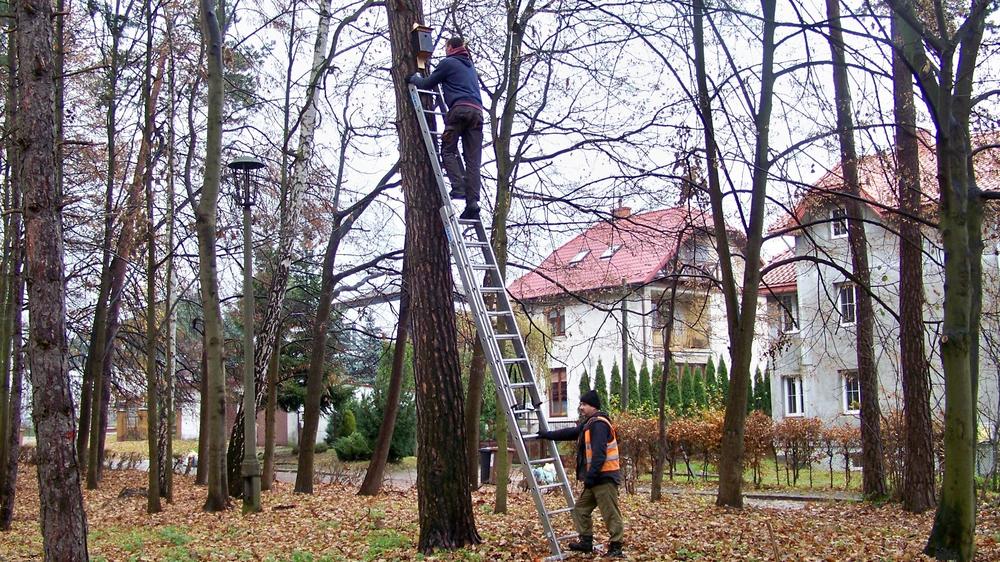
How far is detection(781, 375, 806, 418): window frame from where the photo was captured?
3362 centimetres

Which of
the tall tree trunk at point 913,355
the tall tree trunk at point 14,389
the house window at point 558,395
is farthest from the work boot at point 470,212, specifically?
the house window at point 558,395

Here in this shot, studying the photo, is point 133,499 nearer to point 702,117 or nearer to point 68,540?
point 68,540

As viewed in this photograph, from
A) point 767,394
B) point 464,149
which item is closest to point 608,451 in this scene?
point 464,149

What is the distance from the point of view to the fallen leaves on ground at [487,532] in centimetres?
877

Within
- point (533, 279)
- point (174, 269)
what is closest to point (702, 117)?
point (174, 269)

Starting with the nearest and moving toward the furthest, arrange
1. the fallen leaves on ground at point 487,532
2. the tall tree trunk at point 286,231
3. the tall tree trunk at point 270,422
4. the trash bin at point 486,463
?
the fallen leaves on ground at point 487,532 < the tall tree trunk at point 286,231 < the tall tree trunk at point 270,422 < the trash bin at point 486,463

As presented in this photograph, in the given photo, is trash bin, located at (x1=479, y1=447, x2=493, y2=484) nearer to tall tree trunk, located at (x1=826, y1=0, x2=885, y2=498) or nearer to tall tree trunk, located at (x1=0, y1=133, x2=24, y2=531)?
tall tree trunk, located at (x1=826, y1=0, x2=885, y2=498)

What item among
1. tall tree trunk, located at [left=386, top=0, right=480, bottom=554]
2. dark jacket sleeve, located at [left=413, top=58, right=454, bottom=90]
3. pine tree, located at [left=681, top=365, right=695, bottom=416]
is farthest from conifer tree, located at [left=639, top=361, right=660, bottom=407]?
dark jacket sleeve, located at [left=413, top=58, right=454, bottom=90]

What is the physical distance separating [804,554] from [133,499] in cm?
1392

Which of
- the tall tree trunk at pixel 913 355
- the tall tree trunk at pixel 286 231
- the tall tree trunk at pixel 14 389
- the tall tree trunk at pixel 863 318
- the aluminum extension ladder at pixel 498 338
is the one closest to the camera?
the aluminum extension ladder at pixel 498 338

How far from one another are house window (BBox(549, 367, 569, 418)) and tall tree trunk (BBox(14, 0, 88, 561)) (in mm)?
32849

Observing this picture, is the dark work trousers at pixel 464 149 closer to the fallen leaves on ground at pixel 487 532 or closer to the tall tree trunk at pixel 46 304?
the fallen leaves on ground at pixel 487 532

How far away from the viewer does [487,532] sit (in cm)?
975

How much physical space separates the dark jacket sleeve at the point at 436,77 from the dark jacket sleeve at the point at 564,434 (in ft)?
11.6
